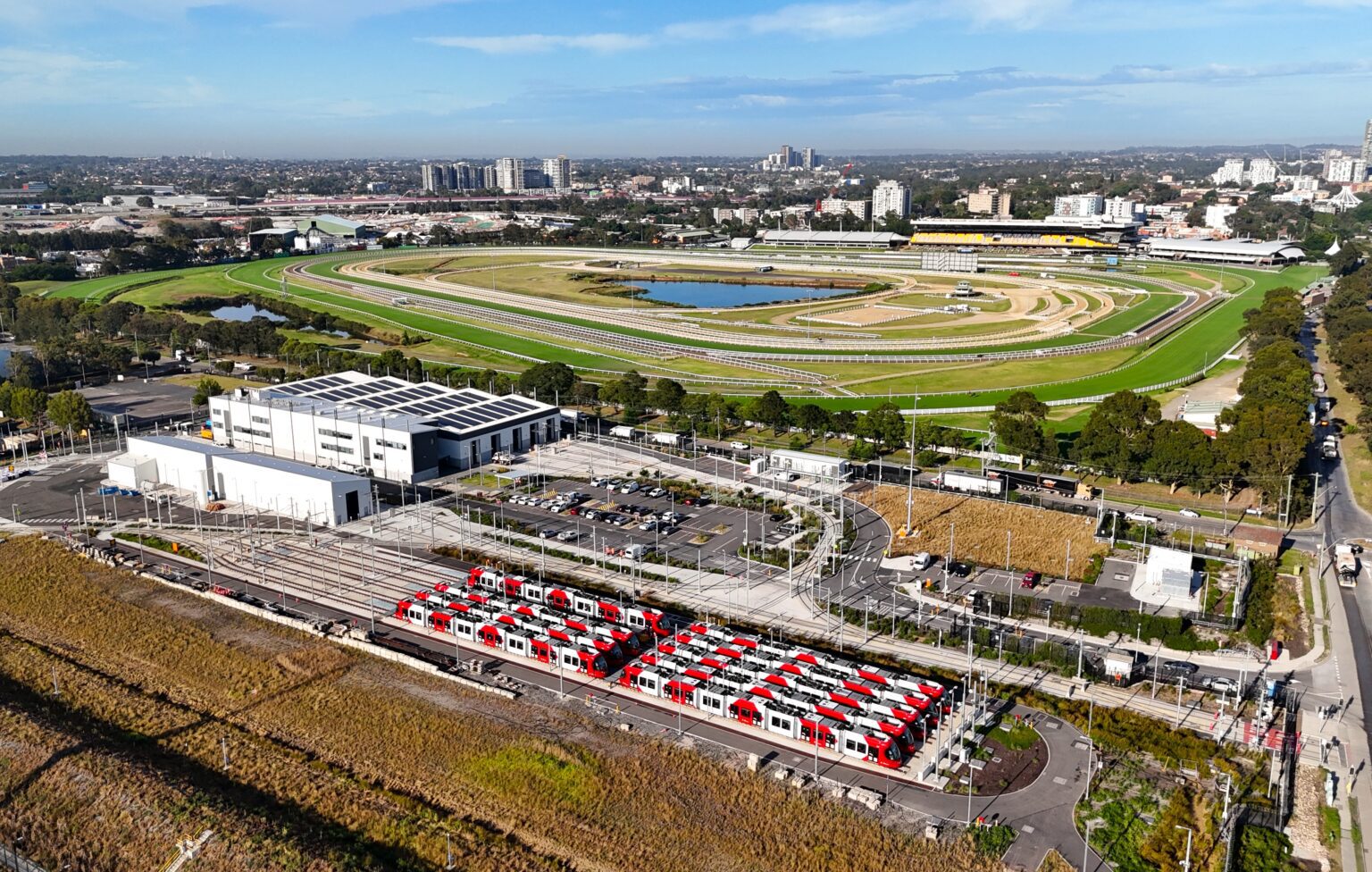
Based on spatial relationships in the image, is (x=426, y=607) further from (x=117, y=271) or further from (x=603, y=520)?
(x=117, y=271)

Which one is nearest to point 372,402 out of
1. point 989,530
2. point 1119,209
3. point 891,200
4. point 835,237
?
point 989,530

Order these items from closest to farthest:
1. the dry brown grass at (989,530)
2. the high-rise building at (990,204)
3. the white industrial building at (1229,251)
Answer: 1. the dry brown grass at (989,530)
2. the white industrial building at (1229,251)
3. the high-rise building at (990,204)

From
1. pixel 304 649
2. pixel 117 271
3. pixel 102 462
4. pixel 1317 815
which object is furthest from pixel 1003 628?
pixel 117 271

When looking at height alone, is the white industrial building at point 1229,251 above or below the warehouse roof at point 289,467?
above

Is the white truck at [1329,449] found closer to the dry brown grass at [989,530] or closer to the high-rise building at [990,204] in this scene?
the dry brown grass at [989,530]

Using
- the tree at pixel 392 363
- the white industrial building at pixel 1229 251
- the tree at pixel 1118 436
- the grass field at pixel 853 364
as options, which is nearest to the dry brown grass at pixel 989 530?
the tree at pixel 1118 436

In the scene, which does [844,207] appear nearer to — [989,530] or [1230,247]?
[1230,247]

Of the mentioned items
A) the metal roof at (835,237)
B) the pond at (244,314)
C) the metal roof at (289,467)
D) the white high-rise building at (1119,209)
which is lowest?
the metal roof at (289,467)
